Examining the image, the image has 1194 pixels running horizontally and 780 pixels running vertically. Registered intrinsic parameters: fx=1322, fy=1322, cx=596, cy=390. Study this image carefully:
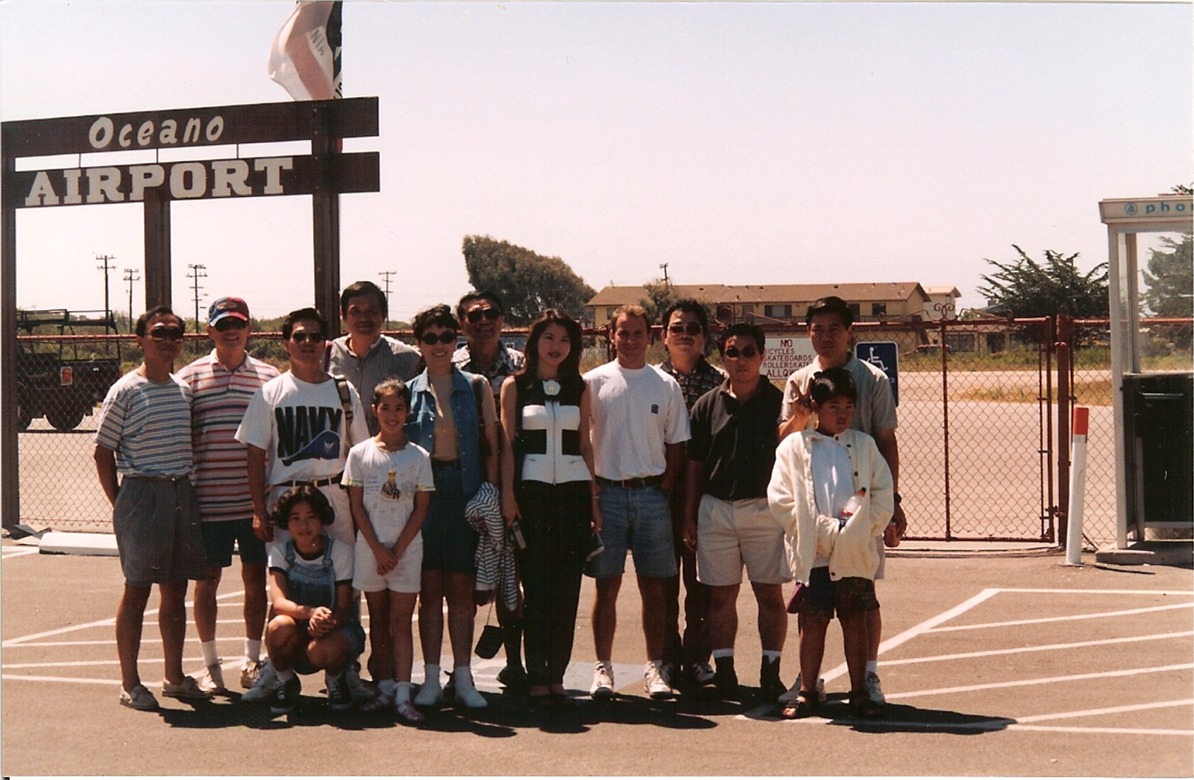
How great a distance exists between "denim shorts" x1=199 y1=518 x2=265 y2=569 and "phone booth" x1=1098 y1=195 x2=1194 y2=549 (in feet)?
21.6

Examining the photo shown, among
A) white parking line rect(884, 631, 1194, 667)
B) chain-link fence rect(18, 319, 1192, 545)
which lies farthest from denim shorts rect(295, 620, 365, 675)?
chain-link fence rect(18, 319, 1192, 545)

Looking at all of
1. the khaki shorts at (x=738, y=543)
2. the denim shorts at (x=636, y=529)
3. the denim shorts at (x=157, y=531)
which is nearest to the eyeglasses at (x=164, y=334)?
the denim shorts at (x=157, y=531)

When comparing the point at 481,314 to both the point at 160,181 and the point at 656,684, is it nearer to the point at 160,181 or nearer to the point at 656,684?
the point at 656,684

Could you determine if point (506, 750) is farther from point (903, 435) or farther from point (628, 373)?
point (903, 435)

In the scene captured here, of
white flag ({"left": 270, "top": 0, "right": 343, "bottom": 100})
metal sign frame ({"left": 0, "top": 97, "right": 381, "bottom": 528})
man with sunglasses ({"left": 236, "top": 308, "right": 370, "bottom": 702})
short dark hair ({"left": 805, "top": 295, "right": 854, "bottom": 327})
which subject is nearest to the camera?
short dark hair ({"left": 805, "top": 295, "right": 854, "bottom": 327})

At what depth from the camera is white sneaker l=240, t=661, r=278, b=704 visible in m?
6.29

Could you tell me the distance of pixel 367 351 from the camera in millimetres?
6629

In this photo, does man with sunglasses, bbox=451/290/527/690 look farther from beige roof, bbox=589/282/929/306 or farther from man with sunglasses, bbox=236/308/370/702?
beige roof, bbox=589/282/929/306

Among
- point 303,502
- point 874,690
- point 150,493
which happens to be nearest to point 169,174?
point 150,493

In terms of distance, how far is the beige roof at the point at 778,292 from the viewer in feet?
247

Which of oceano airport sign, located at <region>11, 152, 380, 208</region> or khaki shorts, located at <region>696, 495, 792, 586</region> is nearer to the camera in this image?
khaki shorts, located at <region>696, 495, 792, 586</region>

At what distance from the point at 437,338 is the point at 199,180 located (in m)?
5.52

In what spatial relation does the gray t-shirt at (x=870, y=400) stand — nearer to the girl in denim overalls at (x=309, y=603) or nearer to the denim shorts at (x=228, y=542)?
the girl in denim overalls at (x=309, y=603)

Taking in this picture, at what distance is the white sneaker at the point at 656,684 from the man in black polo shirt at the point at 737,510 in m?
0.25
